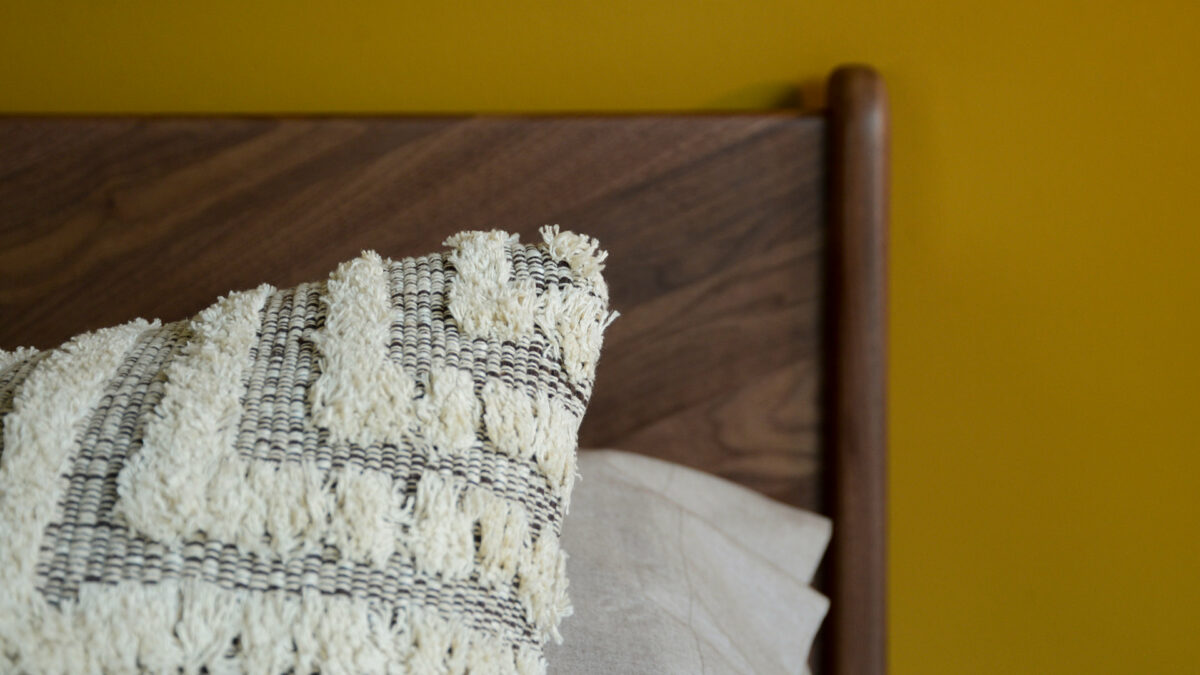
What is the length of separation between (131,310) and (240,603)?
0.52m

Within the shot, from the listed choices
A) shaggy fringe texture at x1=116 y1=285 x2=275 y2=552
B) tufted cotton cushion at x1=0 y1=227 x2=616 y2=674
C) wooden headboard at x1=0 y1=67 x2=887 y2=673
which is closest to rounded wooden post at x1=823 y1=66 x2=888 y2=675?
wooden headboard at x1=0 y1=67 x2=887 y2=673

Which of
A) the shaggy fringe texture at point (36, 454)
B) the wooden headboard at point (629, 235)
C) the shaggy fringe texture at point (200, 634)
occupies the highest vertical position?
the wooden headboard at point (629, 235)

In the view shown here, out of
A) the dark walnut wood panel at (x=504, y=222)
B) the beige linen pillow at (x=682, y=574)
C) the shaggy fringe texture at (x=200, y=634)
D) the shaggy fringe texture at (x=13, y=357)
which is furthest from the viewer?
the dark walnut wood panel at (x=504, y=222)

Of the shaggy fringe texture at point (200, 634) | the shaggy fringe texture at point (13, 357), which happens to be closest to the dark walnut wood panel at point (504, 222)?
the shaggy fringe texture at point (13, 357)

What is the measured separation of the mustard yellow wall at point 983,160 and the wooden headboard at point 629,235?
86 millimetres

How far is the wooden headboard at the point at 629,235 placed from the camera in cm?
78

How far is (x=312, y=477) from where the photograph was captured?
38cm

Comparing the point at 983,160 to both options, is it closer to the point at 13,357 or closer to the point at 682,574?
the point at 682,574

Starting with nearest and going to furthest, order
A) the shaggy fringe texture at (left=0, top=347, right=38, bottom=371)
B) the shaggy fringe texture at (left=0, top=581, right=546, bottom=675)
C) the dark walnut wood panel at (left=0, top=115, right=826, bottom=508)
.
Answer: the shaggy fringe texture at (left=0, top=581, right=546, bottom=675) < the shaggy fringe texture at (left=0, top=347, right=38, bottom=371) < the dark walnut wood panel at (left=0, top=115, right=826, bottom=508)

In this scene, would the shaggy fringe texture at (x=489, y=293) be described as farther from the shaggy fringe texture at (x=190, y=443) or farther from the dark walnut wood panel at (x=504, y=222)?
the dark walnut wood panel at (x=504, y=222)

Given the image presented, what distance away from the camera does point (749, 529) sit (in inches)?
32.7

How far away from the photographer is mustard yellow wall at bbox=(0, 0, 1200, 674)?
33.4 inches

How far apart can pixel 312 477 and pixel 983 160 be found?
0.73 meters

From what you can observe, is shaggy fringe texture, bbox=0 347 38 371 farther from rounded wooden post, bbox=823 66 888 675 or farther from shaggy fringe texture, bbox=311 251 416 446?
rounded wooden post, bbox=823 66 888 675
